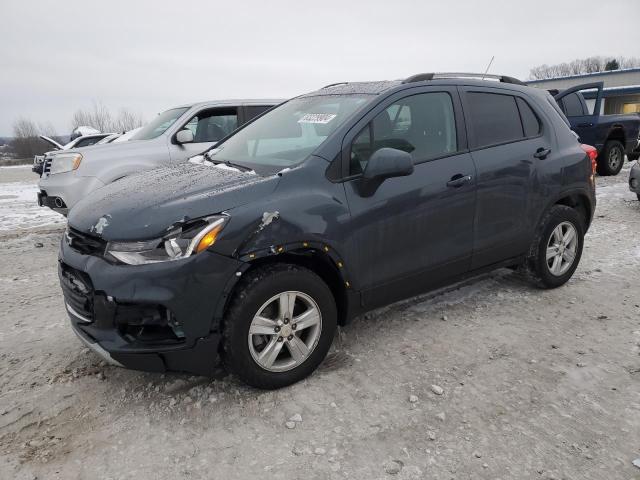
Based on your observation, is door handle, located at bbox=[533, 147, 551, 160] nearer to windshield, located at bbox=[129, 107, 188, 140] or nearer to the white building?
windshield, located at bbox=[129, 107, 188, 140]

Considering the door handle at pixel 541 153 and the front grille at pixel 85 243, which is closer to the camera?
the front grille at pixel 85 243

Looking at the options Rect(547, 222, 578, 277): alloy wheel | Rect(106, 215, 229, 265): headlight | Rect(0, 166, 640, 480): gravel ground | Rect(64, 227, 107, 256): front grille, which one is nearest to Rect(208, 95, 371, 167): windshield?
Rect(106, 215, 229, 265): headlight

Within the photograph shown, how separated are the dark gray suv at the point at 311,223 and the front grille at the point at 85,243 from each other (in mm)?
11

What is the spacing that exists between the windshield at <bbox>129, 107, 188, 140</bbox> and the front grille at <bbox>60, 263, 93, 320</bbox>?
173 inches

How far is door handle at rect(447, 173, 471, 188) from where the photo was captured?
11.0 feet

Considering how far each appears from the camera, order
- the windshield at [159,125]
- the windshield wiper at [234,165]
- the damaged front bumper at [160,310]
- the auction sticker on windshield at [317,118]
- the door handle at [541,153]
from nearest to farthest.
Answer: the damaged front bumper at [160,310] < the windshield wiper at [234,165] < the auction sticker on windshield at [317,118] < the door handle at [541,153] < the windshield at [159,125]

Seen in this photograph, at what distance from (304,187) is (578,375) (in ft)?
6.69

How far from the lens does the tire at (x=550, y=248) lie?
4051 millimetres

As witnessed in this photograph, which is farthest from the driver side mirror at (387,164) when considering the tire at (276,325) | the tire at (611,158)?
the tire at (611,158)

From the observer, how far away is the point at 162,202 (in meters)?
2.63

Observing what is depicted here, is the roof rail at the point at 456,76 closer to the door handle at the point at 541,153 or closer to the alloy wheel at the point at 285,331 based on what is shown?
the door handle at the point at 541,153

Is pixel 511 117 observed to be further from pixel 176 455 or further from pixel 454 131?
pixel 176 455

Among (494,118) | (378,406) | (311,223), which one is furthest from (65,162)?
(378,406)

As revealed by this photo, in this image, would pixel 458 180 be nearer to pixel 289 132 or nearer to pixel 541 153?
pixel 541 153
